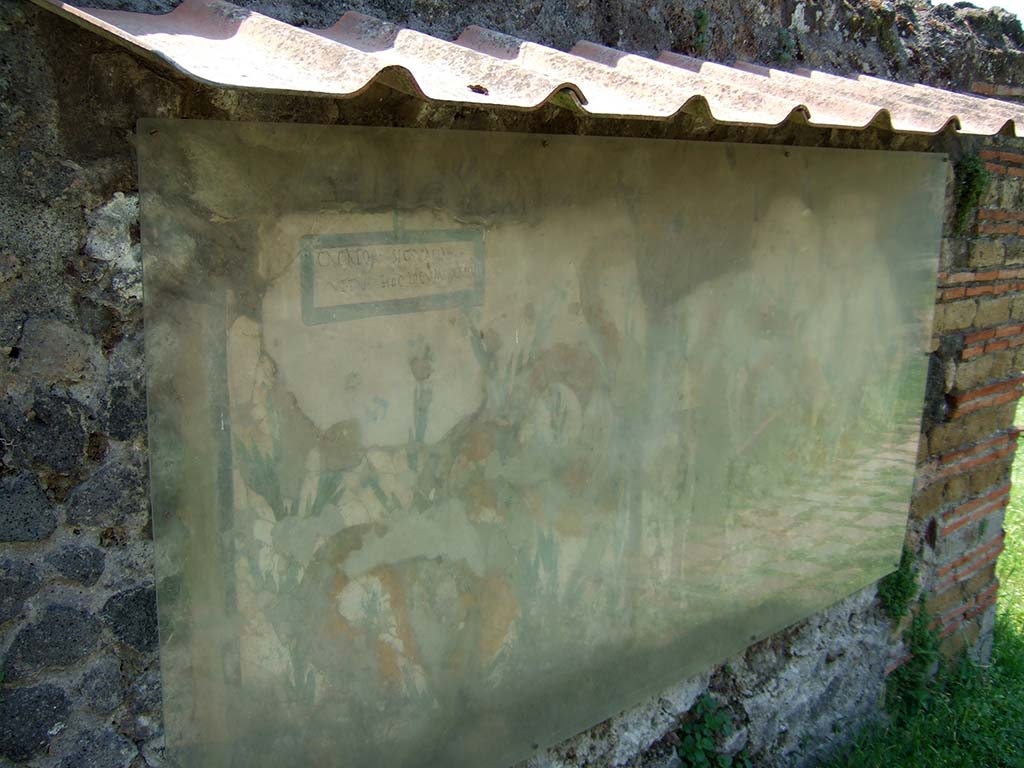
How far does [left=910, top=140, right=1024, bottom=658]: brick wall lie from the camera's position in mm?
3826

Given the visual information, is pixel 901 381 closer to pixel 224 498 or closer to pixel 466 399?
pixel 466 399

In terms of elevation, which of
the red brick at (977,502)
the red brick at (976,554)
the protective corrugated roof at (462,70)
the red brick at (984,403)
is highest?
the protective corrugated roof at (462,70)

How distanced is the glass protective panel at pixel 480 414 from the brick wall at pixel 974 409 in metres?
0.62

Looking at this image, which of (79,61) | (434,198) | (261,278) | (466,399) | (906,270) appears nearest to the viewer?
(79,61)

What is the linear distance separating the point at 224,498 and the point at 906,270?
108 inches

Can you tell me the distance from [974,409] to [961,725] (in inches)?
54.5

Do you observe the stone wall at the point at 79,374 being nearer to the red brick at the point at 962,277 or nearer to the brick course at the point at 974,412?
the red brick at the point at 962,277

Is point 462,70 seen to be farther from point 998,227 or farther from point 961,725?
point 961,725

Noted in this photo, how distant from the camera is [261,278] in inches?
72.4

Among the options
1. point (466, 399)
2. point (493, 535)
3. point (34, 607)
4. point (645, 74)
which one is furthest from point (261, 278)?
point (645, 74)

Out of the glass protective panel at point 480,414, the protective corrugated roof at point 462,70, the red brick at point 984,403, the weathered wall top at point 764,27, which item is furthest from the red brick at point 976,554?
the protective corrugated roof at point 462,70

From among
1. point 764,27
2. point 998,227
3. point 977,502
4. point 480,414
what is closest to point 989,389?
point 977,502

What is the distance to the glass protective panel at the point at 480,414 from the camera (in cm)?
184

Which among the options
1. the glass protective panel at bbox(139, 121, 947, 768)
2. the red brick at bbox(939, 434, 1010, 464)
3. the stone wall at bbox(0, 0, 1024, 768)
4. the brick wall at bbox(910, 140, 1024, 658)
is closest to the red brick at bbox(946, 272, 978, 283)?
the brick wall at bbox(910, 140, 1024, 658)
